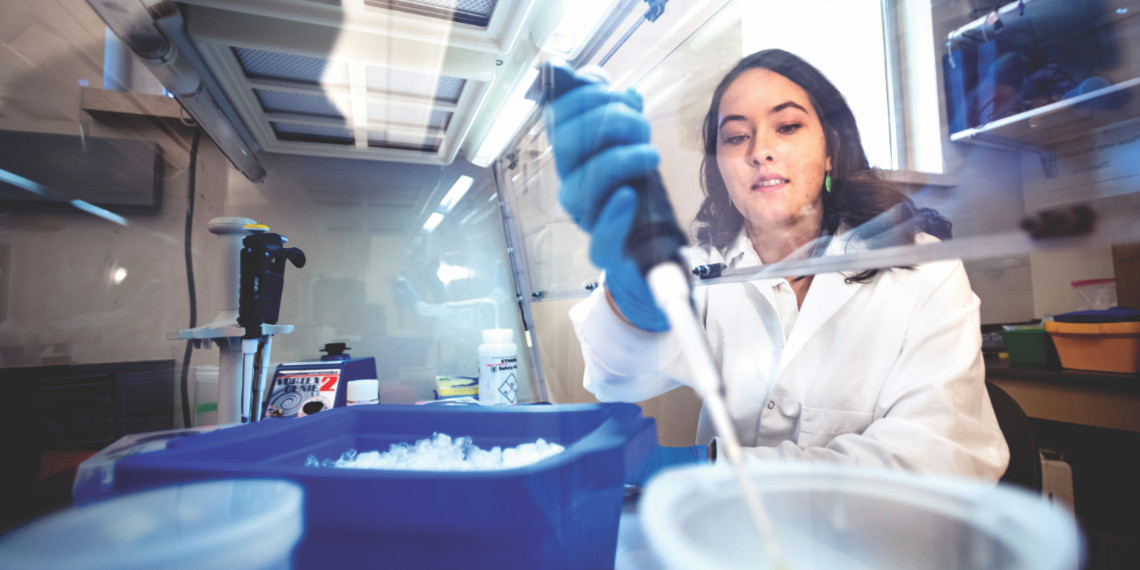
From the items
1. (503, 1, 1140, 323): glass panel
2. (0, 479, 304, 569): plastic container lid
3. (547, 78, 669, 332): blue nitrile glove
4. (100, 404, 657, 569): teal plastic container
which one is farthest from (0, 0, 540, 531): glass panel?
(503, 1, 1140, 323): glass panel

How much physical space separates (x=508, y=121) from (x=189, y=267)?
101cm

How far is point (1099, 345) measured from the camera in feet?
1.30

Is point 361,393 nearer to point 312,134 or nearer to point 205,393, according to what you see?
point 205,393

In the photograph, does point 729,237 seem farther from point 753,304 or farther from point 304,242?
point 304,242

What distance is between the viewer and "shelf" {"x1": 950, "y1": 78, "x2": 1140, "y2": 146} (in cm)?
32

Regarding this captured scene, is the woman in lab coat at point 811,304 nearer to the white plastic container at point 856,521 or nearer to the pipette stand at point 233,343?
the white plastic container at point 856,521

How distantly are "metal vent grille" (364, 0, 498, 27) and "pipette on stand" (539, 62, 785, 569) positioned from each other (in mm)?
665

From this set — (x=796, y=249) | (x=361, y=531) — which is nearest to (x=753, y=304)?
(x=796, y=249)

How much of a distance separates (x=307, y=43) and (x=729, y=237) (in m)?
0.88

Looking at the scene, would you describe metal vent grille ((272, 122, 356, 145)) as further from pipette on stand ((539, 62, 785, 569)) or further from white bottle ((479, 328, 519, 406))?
pipette on stand ((539, 62, 785, 569))

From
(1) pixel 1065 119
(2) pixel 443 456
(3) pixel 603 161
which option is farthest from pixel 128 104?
(1) pixel 1065 119

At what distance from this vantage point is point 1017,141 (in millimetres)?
369

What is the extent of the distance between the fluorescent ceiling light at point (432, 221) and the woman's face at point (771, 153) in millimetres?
1140

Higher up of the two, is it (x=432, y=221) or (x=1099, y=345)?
(x=432, y=221)
